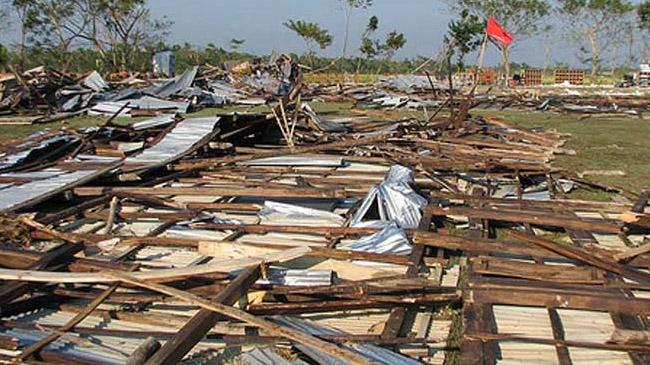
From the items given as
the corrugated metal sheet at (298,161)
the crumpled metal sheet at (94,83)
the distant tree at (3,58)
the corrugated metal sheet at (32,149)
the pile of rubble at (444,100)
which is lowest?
the corrugated metal sheet at (298,161)

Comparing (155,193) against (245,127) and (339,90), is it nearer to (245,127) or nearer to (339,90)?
(245,127)

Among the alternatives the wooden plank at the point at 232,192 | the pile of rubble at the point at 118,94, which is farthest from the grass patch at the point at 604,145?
the pile of rubble at the point at 118,94

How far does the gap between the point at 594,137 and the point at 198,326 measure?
11.6 meters

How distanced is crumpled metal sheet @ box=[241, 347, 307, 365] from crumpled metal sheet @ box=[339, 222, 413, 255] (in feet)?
5.63

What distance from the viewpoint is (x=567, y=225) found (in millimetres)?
5035

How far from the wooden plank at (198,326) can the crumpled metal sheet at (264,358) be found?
231 mm

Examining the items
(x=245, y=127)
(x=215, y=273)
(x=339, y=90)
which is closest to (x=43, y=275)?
(x=215, y=273)

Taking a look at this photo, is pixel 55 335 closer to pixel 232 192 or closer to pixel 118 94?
pixel 232 192

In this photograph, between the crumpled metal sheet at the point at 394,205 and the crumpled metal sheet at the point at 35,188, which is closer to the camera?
the crumpled metal sheet at the point at 394,205

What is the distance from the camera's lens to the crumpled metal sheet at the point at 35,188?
5667 mm

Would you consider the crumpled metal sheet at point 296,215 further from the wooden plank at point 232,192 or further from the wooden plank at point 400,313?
the wooden plank at point 400,313

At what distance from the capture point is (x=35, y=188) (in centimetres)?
613

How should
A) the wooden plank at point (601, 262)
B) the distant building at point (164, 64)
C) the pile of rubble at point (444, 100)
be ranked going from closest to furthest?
the wooden plank at point (601, 262)
the pile of rubble at point (444, 100)
the distant building at point (164, 64)

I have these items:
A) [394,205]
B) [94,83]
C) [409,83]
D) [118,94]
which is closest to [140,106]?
[118,94]
